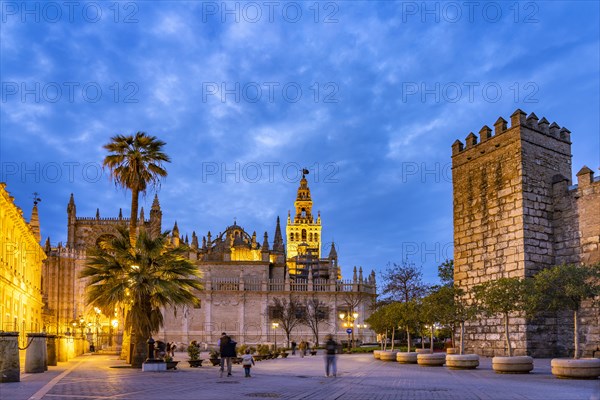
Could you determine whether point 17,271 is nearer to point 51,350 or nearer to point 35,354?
point 51,350

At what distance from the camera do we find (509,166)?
28984 millimetres

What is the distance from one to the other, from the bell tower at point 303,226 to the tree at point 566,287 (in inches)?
5303

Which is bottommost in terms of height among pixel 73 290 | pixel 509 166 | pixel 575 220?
pixel 73 290

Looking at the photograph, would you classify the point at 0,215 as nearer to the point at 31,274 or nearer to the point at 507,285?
the point at 31,274

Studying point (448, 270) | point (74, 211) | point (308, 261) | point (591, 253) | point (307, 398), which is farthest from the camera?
point (308, 261)

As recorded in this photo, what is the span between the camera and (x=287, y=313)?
238 ft

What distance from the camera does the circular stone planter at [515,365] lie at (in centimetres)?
2044

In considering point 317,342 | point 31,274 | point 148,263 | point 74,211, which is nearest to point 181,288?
point 148,263

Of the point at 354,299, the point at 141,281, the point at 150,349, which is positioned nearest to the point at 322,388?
the point at 150,349

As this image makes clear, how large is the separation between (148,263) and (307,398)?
1519 centimetres

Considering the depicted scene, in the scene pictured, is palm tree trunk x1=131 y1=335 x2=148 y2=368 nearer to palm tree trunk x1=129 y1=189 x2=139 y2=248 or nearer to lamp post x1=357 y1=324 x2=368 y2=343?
palm tree trunk x1=129 y1=189 x2=139 y2=248

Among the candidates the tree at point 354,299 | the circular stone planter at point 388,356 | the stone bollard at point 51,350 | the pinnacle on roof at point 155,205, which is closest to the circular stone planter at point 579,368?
the circular stone planter at point 388,356

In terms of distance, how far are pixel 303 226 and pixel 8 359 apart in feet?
462

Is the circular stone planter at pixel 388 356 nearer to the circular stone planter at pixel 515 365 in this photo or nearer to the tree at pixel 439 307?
the tree at pixel 439 307
